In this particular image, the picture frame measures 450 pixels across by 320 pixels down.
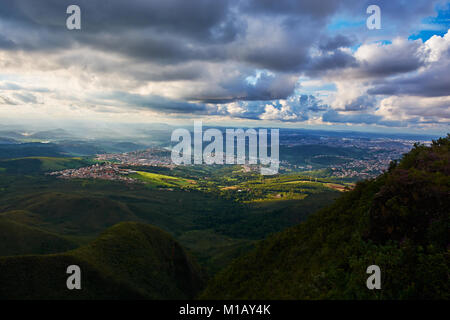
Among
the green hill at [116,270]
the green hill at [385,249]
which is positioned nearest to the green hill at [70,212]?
the green hill at [116,270]

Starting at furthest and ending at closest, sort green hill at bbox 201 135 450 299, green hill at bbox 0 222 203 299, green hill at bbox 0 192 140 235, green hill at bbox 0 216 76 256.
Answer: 1. green hill at bbox 0 192 140 235
2. green hill at bbox 0 216 76 256
3. green hill at bbox 0 222 203 299
4. green hill at bbox 201 135 450 299

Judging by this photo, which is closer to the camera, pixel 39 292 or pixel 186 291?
pixel 39 292

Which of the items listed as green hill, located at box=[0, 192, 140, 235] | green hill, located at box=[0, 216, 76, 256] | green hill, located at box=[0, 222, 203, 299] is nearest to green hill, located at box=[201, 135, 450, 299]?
green hill, located at box=[0, 222, 203, 299]

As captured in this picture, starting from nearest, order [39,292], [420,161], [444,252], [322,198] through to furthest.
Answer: [444,252], [420,161], [39,292], [322,198]

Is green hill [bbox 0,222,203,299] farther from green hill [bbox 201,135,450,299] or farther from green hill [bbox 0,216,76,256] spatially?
green hill [bbox 201,135,450,299]

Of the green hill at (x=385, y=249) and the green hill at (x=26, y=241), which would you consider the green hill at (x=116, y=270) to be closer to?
the green hill at (x=26, y=241)
